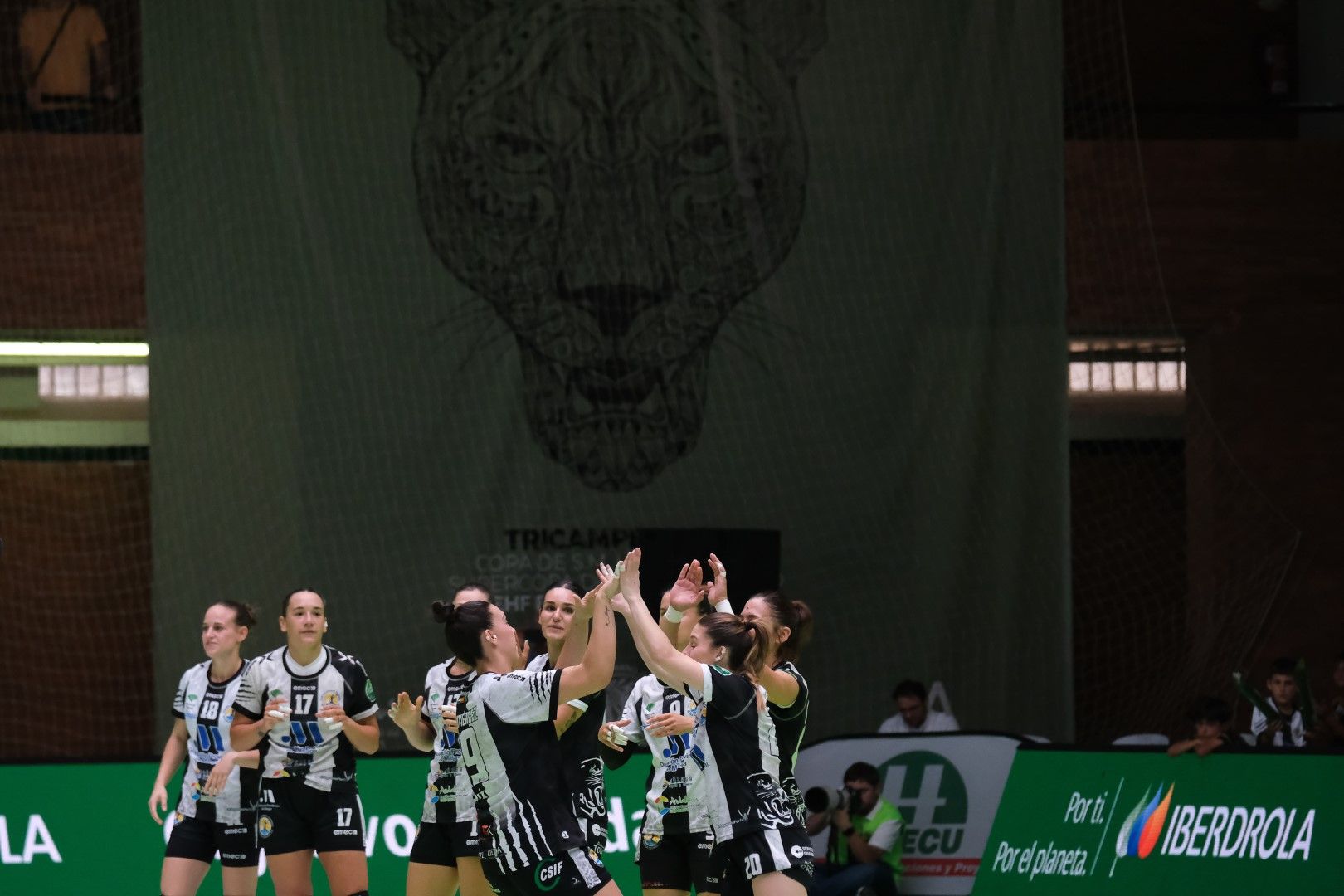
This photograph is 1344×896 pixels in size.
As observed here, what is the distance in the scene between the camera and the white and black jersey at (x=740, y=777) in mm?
6977

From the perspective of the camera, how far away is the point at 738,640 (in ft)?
22.5

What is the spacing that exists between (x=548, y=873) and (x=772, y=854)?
3.28ft

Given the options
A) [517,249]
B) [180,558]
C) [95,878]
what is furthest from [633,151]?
[95,878]

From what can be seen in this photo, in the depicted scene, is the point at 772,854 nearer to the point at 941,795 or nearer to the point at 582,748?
the point at 582,748

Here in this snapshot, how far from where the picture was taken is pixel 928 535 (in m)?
14.3

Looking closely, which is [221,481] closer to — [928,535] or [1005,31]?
[928,535]

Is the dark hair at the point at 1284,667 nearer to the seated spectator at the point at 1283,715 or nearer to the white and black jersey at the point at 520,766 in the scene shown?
the seated spectator at the point at 1283,715

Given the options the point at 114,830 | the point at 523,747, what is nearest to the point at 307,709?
the point at 114,830

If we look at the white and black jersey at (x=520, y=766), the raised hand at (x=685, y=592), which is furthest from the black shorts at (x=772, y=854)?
the raised hand at (x=685, y=592)

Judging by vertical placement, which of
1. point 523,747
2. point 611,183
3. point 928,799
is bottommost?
Answer: point 928,799

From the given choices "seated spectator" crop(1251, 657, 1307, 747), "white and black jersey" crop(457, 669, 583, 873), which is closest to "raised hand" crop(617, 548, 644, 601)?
"white and black jersey" crop(457, 669, 583, 873)

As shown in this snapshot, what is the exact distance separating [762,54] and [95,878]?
8010 millimetres

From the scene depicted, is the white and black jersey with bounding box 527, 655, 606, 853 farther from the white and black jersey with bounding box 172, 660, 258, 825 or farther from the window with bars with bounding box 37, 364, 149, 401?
the window with bars with bounding box 37, 364, 149, 401

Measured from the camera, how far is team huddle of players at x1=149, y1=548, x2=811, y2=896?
21.0ft
